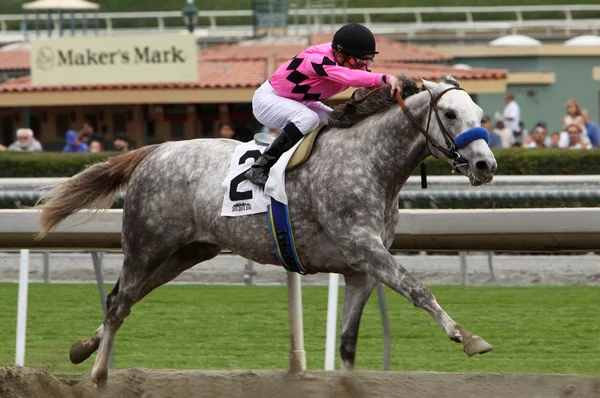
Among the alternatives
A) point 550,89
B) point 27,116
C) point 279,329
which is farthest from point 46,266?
point 550,89

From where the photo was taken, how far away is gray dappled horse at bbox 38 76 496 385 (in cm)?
487

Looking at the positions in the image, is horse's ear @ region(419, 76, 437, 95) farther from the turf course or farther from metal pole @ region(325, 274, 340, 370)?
the turf course

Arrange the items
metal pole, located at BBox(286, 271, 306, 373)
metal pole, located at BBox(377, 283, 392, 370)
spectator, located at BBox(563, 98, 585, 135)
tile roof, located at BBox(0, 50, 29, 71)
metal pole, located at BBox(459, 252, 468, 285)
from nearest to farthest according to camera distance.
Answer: metal pole, located at BBox(286, 271, 306, 373) < metal pole, located at BBox(377, 283, 392, 370) < metal pole, located at BBox(459, 252, 468, 285) < spectator, located at BBox(563, 98, 585, 135) < tile roof, located at BBox(0, 50, 29, 71)

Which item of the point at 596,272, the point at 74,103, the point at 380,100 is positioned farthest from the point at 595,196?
the point at 74,103

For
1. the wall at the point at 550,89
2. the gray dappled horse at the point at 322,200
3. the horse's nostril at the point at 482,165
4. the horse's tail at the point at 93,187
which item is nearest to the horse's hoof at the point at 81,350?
the gray dappled horse at the point at 322,200

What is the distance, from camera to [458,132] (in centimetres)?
485

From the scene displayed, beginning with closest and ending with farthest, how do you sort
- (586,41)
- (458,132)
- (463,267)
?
(458,132)
(463,267)
(586,41)

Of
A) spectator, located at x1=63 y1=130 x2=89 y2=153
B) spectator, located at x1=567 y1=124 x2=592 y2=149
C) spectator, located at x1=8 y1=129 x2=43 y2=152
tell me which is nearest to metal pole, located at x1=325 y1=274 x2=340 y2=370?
spectator, located at x1=567 y1=124 x2=592 y2=149

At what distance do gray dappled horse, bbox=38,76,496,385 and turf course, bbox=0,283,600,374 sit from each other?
0.78m

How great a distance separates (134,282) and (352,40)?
1.53 metres

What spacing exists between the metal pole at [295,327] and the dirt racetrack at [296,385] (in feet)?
0.71

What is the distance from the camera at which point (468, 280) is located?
932cm

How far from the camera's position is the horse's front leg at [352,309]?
17.3 ft

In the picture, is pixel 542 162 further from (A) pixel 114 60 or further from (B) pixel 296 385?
(A) pixel 114 60
